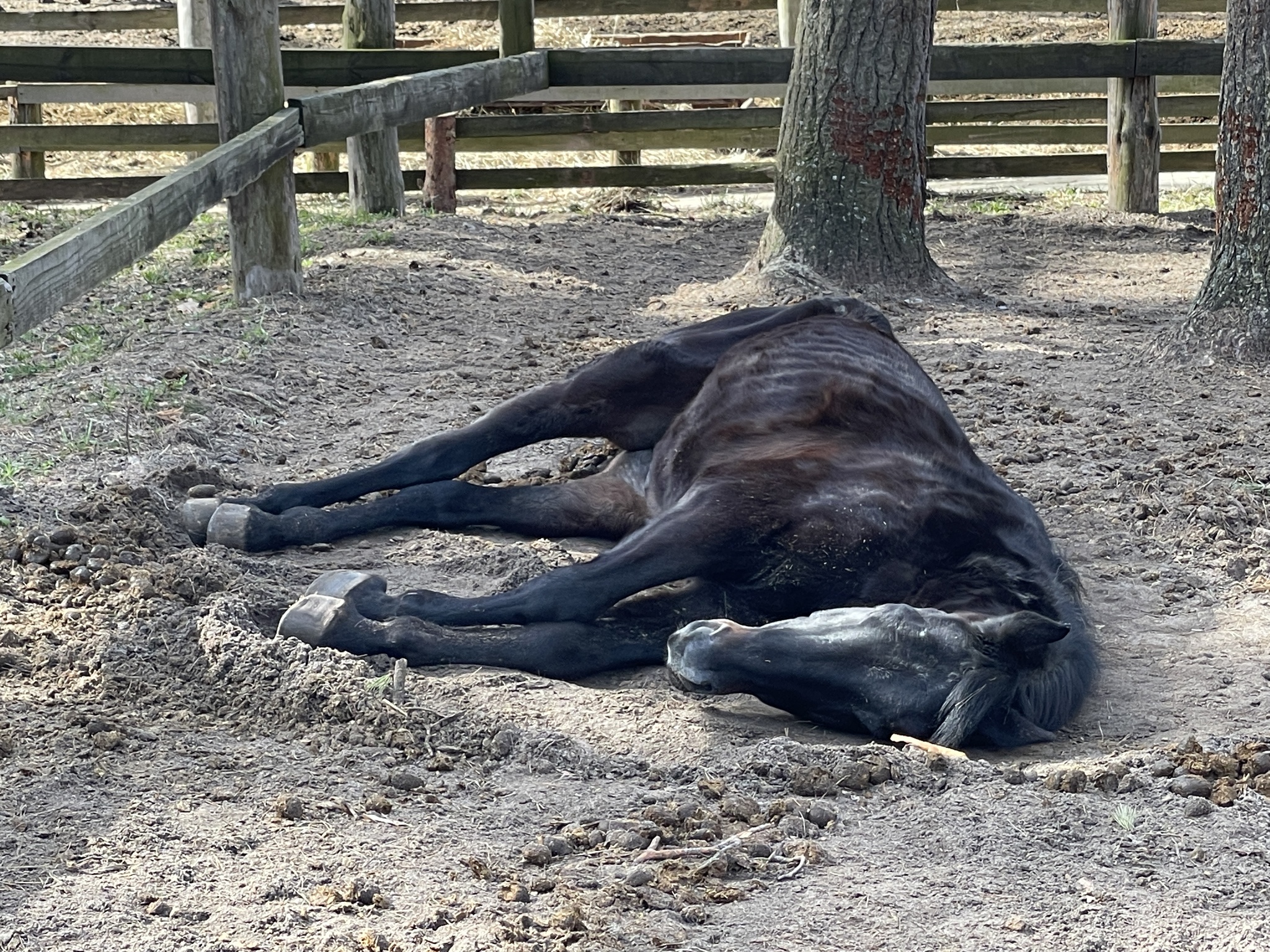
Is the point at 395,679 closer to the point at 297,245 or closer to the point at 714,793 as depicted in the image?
the point at 714,793

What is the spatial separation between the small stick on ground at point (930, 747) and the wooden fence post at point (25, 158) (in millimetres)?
9969

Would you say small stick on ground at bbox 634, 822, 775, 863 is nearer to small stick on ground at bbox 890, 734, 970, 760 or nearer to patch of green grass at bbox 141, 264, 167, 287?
small stick on ground at bbox 890, 734, 970, 760

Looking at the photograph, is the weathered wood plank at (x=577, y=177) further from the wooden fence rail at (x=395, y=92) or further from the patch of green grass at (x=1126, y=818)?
the patch of green grass at (x=1126, y=818)

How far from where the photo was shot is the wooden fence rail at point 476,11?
11.7m

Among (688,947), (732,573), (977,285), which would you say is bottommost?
(688,947)

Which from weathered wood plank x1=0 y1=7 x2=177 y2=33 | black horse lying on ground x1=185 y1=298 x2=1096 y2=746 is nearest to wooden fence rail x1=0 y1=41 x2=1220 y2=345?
black horse lying on ground x1=185 y1=298 x2=1096 y2=746

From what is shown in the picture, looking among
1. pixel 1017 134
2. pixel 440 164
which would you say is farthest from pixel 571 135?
pixel 1017 134

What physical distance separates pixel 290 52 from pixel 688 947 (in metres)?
7.31

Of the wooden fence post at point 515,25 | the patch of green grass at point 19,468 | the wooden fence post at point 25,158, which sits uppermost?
the wooden fence post at point 515,25

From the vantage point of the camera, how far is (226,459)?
5.22 metres

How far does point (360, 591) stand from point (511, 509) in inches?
41.8

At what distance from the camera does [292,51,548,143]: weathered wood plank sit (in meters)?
7.06

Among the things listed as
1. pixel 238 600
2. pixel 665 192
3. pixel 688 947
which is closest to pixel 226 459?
pixel 238 600

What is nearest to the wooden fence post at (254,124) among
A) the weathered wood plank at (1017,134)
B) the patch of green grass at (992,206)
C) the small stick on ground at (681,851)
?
the small stick on ground at (681,851)
